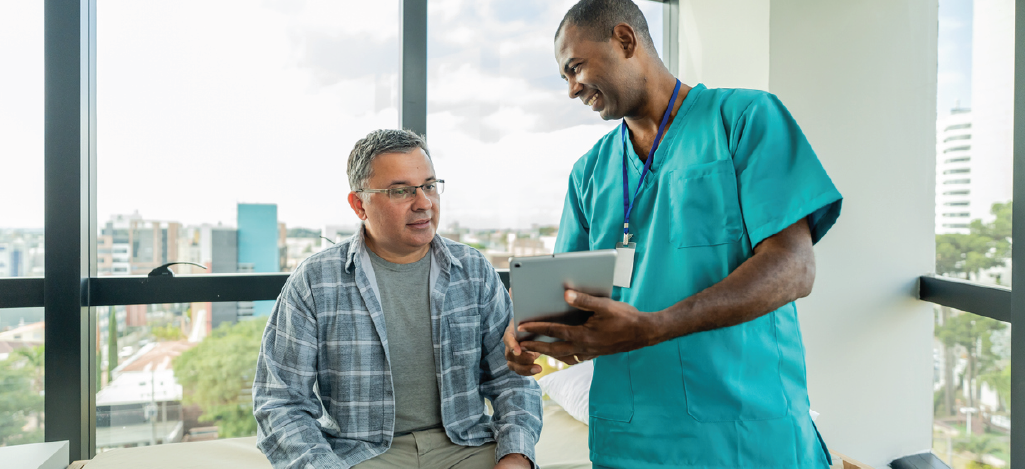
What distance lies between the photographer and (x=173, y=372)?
2164mm

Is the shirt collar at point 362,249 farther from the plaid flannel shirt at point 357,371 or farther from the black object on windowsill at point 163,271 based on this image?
the black object on windowsill at point 163,271

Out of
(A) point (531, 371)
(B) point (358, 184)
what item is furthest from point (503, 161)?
(A) point (531, 371)

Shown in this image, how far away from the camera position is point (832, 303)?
6.61ft

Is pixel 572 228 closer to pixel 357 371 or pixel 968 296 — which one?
pixel 357 371

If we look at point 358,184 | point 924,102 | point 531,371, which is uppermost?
Answer: point 924,102

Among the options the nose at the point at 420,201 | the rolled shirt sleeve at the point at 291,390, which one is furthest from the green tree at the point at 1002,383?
the rolled shirt sleeve at the point at 291,390

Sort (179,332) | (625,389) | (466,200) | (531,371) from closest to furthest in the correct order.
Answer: (625,389), (531,371), (179,332), (466,200)

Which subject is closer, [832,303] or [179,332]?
[832,303]

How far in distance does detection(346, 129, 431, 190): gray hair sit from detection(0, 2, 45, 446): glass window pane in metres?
1.34

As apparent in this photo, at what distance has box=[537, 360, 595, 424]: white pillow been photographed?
1958 millimetres

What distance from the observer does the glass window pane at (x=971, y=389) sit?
71.8 inches

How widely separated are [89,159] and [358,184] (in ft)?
4.16

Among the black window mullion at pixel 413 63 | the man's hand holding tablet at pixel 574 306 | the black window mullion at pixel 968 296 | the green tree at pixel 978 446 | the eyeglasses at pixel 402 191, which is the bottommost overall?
the green tree at pixel 978 446

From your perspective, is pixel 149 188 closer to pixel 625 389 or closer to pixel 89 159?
pixel 89 159
